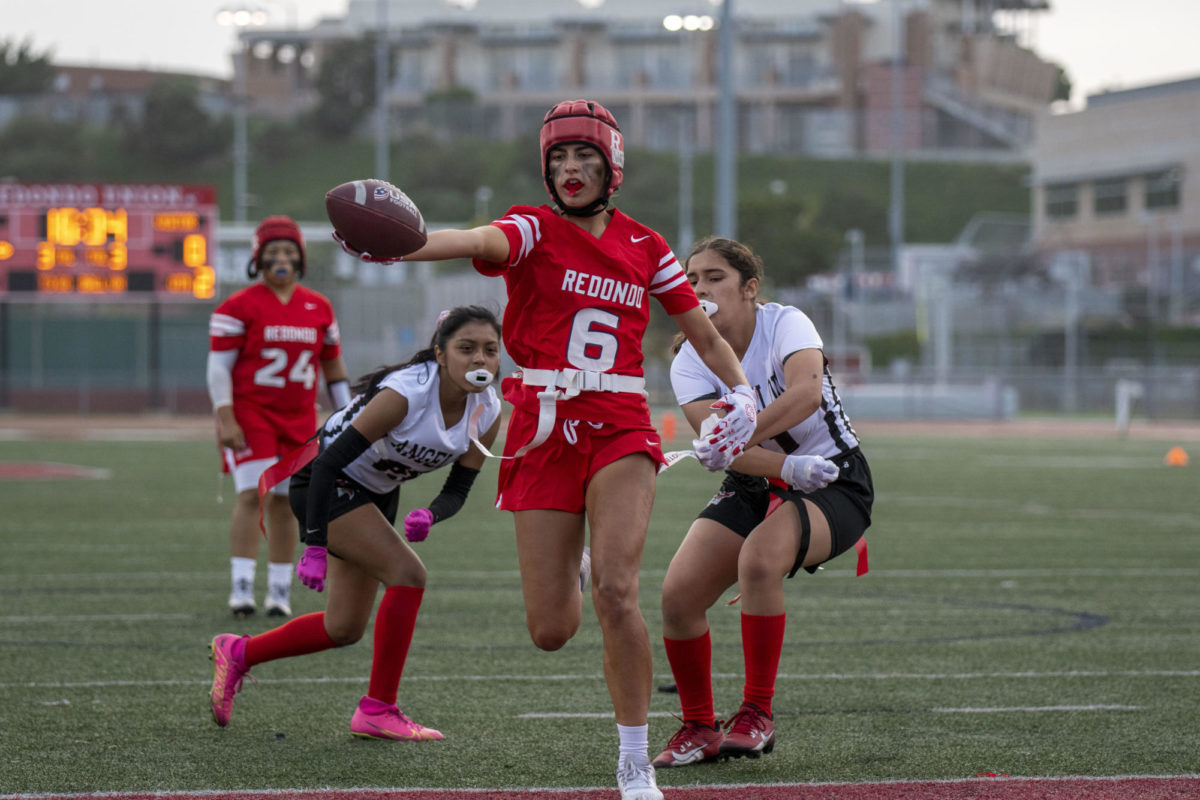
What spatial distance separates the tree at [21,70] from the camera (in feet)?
332

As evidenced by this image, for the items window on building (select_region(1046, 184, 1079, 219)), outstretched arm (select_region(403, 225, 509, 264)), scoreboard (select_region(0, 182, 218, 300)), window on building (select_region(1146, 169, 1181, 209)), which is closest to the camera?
outstretched arm (select_region(403, 225, 509, 264))

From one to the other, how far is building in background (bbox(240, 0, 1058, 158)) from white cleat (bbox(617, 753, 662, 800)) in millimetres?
105004

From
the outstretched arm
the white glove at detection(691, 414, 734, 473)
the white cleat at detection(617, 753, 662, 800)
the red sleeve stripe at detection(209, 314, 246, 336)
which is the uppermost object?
the outstretched arm

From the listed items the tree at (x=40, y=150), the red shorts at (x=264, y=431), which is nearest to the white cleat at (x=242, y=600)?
the red shorts at (x=264, y=431)

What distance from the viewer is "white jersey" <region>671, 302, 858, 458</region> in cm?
545

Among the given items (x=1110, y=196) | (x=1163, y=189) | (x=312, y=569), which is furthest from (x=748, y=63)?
(x=312, y=569)

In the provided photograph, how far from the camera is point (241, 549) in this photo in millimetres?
8703

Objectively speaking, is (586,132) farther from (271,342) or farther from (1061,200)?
(1061,200)

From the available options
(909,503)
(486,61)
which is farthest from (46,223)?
(486,61)

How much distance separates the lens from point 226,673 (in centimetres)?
582

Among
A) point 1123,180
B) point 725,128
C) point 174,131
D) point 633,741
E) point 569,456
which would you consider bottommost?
point 633,741

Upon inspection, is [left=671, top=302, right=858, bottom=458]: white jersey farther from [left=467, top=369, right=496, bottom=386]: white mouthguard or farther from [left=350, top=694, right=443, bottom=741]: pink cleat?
[left=350, top=694, right=443, bottom=741]: pink cleat

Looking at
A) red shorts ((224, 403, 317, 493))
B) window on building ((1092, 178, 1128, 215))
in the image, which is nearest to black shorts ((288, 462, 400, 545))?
red shorts ((224, 403, 317, 493))

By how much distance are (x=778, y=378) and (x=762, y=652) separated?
3.25ft
